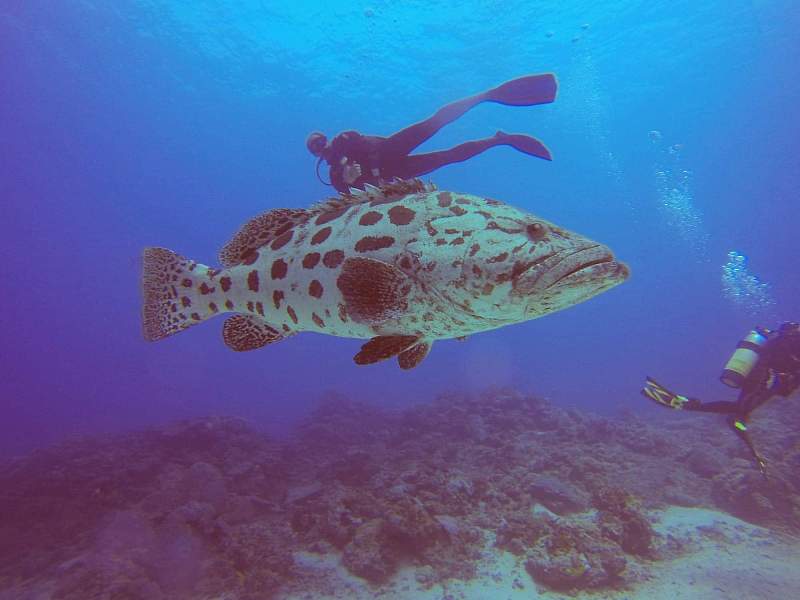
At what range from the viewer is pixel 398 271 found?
2.61 meters

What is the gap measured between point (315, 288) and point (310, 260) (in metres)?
0.23

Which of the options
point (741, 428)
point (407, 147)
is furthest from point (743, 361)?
point (407, 147)

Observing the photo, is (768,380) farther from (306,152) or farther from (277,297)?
(306,152)

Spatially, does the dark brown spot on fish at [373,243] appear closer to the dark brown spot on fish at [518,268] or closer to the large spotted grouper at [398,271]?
the large spotted grouper at [398,271]

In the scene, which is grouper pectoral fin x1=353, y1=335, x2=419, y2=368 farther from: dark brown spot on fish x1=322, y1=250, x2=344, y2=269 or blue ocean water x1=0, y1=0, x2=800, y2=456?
blue ocean water x1=0, y1=0, x2=800, y2=456

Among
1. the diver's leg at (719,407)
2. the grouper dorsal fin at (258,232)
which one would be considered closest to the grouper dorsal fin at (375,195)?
the grouper dorsal fin at (258,232)

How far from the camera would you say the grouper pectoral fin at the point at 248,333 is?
3736 millimetres

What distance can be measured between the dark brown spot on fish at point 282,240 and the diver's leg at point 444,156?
20.5ft

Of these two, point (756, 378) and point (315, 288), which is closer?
point (315, 288)

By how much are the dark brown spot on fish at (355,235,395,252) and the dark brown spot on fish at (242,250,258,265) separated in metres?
1.17

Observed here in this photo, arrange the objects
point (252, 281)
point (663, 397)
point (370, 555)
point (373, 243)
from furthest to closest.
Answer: point (663, 397)
point (370, 555)
point (252, 281)
point (373, 243)

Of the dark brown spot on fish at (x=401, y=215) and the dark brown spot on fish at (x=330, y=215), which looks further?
the dark brown spot on fish at (x=330, y=215)

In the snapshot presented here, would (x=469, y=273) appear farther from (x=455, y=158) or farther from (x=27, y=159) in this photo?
(x=27, y=159)

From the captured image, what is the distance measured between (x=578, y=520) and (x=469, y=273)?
284 inches
